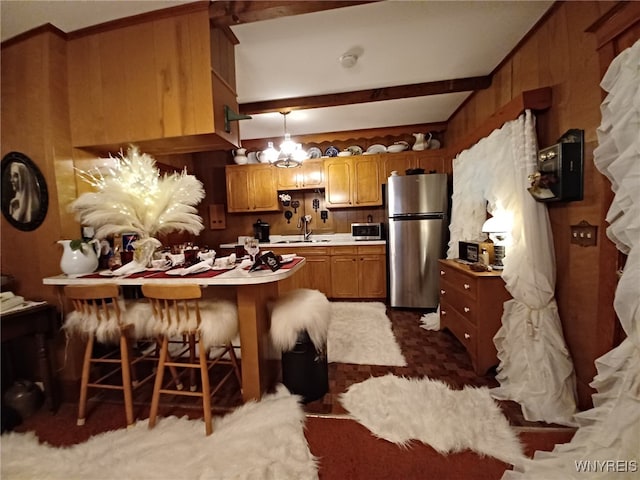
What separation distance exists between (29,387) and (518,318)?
11.2 feet

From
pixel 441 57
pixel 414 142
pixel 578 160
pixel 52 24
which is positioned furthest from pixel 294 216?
pixel 578 160

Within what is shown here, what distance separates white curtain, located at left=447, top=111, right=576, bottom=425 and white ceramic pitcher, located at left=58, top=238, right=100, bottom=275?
9.56 ft

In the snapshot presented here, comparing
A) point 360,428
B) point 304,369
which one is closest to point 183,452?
point 304,369

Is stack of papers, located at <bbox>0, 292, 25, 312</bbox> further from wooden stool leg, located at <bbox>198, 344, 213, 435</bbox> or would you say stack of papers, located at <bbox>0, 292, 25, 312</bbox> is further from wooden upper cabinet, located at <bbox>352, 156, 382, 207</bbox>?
wooden upper cabinet, located at <bbox>352, 156, 382, 207</bbox>

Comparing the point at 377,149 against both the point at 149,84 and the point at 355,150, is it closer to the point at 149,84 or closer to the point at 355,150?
the point at 355,150

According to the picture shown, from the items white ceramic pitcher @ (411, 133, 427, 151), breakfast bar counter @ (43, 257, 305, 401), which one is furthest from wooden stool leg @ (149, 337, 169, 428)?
white ceramic pitcher @ (411, 133, 427, 151)

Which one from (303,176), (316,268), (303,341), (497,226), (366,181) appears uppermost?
(303,176)

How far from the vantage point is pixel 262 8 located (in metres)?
1.56

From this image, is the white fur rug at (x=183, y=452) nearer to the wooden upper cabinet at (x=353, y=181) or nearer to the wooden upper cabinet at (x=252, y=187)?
the wooden upper cabinet at (x=353, y=181)

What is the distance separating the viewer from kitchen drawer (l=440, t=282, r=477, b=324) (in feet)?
6.62

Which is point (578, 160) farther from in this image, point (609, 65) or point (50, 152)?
point (50, 152)

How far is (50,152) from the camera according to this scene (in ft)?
5.67

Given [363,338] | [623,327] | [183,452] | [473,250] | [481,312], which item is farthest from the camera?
[363,338]

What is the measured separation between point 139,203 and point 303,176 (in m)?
2.80
